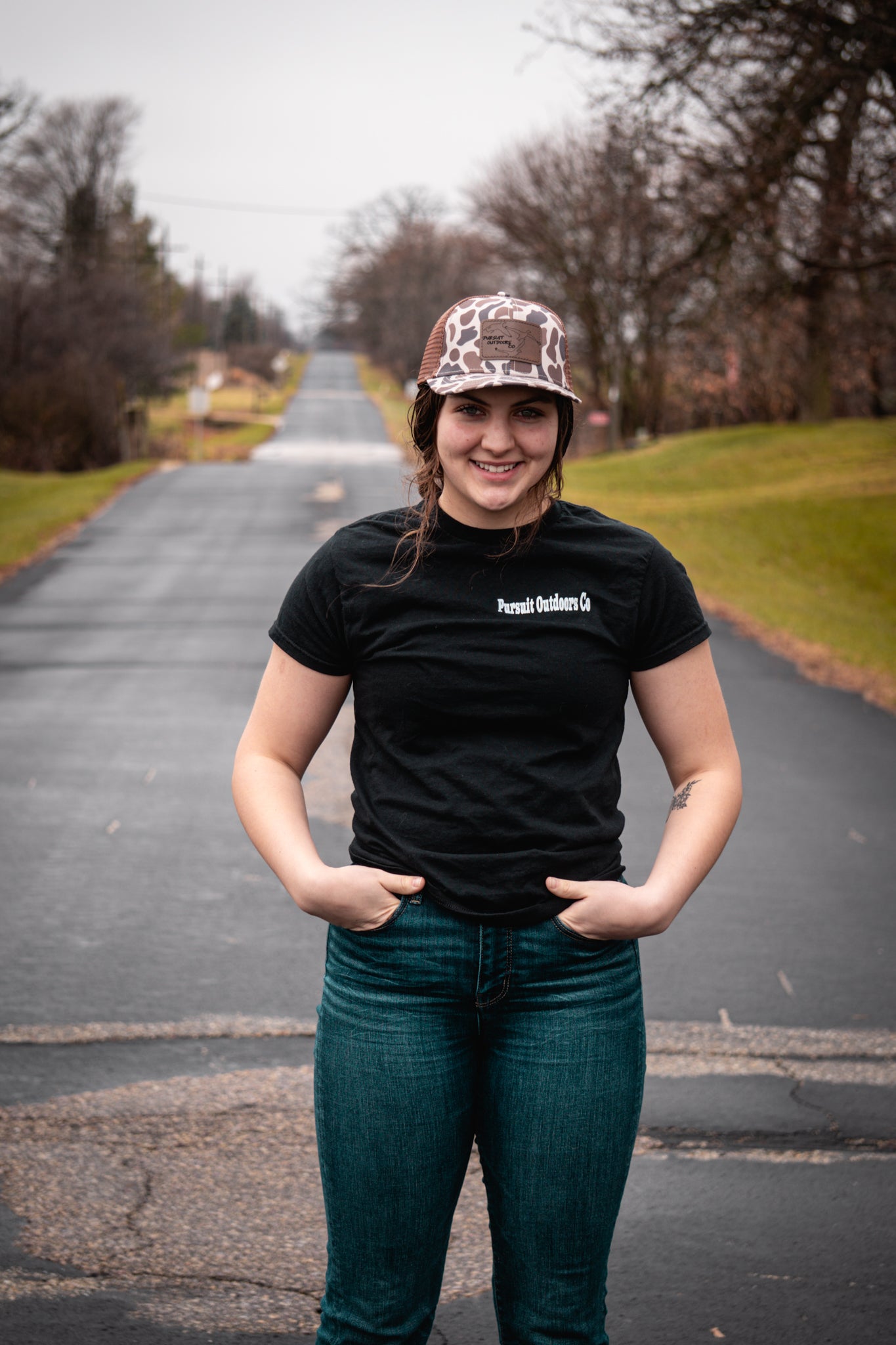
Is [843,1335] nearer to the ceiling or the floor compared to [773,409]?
nearer to the floor

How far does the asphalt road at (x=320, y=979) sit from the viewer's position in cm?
311

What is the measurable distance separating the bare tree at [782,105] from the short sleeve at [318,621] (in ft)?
42.7

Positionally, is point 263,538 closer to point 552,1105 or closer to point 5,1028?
point 5,1028

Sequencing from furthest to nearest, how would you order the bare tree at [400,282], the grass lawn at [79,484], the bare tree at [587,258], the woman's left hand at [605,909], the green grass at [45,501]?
1. the bare tree at [400,282]
2. the bare tree at [587,258]
3. the grass lawn at [79,484]
4. the green grass at [45,501]
5. the woman's left hand at [605,909]

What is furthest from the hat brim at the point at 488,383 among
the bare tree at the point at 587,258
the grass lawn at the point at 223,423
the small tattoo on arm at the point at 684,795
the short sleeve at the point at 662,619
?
the bare tree at the point at 587,258

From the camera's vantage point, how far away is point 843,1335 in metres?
2.94

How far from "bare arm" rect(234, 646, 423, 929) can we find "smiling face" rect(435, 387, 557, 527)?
0.36 metres

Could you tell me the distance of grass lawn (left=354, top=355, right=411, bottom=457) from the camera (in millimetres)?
50375

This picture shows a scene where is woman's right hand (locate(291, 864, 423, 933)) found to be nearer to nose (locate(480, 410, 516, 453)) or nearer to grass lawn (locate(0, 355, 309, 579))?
nose (locate(480, 410, 516, 453))

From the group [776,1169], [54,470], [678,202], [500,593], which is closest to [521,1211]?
[500,593]

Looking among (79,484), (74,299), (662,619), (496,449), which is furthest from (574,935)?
(74,299)

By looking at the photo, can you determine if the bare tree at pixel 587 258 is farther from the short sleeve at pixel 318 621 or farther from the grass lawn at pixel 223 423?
the short sleeve at pixel 318 621

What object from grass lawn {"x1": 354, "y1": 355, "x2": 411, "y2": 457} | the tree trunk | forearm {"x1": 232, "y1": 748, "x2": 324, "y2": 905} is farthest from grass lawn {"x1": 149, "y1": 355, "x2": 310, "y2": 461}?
forearm {"x1": 232, "y1": 748, "x2": 324, "y2": 905}

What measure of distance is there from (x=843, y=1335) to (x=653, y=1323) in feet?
1.33
